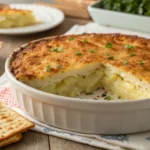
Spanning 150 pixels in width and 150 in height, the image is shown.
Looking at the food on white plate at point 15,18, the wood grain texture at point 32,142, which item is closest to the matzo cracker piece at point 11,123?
the wood grain texture at point 32,142

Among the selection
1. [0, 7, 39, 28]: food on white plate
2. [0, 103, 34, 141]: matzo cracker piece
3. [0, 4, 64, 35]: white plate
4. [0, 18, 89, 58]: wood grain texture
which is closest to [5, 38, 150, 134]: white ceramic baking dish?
[0, 103, 34, 141]: matzo cracker piece

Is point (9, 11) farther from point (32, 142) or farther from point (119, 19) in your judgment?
point (32, 142)

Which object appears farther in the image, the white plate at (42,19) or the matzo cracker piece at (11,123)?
the white plate at (42,19)

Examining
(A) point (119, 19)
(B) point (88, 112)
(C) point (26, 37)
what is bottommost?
(C) point (26, 37)

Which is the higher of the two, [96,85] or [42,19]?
[96,85]

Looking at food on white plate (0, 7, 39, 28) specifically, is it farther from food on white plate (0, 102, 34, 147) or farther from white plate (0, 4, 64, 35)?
food on white plate (0, 102, 34, 147)

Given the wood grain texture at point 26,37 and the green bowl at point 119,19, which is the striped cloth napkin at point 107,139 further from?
the green bowl at point 119,19

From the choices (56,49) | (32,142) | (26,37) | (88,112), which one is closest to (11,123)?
(32,142)
